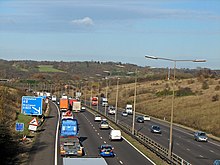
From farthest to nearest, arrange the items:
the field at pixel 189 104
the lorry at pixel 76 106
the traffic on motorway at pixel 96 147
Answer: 1. the lorry at pixel 76 106
2. the field at pixel 189 104
3. the traffic on motorway at pixel 96 147

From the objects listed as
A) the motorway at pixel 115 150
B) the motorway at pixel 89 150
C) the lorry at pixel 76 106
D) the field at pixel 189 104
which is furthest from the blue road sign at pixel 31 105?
the lorry at pixel 76 106

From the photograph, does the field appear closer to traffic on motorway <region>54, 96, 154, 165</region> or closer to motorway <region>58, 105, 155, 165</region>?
motorway <region>58, 105, 155, 165</region>

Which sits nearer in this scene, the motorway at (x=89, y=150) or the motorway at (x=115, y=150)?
the motorway at (x=89, y=150)

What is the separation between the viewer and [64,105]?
11556 cm

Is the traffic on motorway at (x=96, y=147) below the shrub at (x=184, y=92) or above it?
below

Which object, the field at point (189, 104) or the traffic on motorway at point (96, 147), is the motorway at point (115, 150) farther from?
the field at point (189, 104)

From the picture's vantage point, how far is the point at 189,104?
382 feet

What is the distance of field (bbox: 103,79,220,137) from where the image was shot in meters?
89.6

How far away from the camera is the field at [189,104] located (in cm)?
8963

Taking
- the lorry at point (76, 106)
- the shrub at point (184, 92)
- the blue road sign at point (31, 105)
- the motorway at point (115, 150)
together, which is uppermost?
the blue road sign at point (31, 105)

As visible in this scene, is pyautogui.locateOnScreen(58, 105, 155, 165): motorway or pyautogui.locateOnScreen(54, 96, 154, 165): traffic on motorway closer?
pyautogui.locateOnScreen(58, 105, 155, 165): motorway

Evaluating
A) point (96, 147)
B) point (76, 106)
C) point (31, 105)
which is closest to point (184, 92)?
point (76, 106)

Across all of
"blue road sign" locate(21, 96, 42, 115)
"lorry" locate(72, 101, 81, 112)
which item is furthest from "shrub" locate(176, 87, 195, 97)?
"blue road sign" locate(21, 96, 42, 115)

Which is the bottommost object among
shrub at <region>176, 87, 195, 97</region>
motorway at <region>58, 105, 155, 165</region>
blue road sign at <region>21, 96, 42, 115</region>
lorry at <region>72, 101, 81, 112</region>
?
lorry at <region>72, 101, 81, 112</region>
